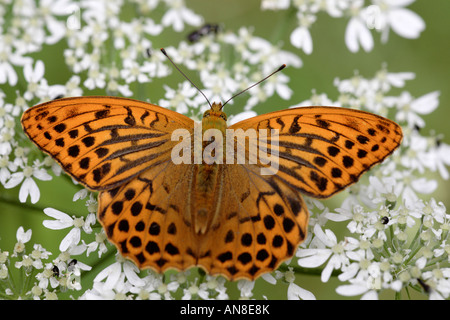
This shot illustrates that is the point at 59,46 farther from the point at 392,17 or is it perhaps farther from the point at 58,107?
the point at 392,17

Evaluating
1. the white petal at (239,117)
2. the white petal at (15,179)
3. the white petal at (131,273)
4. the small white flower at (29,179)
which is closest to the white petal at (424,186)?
the white petal at (239,117)

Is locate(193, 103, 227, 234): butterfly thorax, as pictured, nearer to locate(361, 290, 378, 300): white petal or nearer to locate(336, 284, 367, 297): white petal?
locate(336, 284, 367, 297): white petal

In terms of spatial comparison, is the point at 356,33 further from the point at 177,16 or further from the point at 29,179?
the point at 29,179

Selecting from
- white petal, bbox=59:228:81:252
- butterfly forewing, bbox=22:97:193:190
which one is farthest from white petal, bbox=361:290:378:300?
white petal, bbox=59:228:81:252

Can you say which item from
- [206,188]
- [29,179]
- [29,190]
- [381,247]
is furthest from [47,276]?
[381,247]

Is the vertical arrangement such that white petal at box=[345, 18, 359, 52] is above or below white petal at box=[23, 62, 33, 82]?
above

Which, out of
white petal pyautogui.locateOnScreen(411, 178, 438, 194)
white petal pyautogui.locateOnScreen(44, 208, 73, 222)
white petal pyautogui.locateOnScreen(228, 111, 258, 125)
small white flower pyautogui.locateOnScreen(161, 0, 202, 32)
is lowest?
white petal pyautogui.locateOnScreen(44, 208, 73, 222)

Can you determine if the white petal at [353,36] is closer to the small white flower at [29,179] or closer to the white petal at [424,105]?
the white petal at [424,105]

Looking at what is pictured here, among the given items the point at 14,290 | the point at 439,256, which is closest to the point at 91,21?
the point at 14,290

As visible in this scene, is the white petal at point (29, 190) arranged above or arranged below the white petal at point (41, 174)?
below
